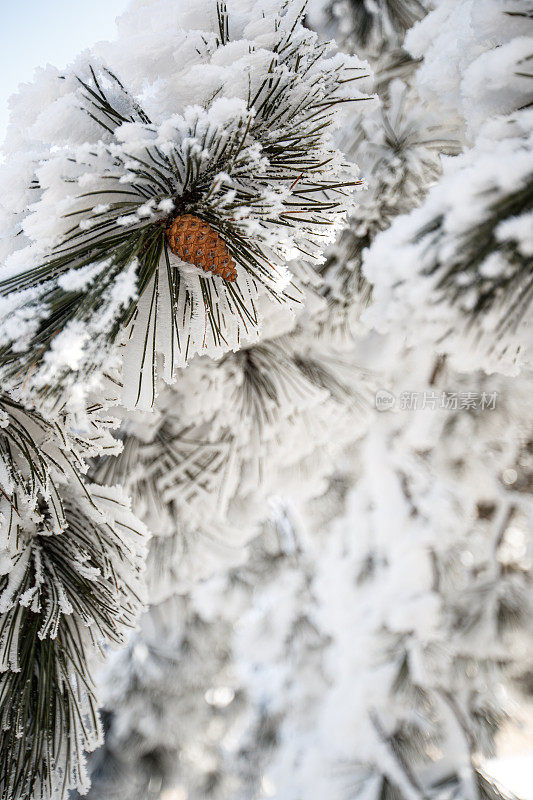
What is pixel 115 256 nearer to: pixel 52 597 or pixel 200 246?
pixel 200 246

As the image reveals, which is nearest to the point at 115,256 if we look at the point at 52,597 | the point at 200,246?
the point at 200,246

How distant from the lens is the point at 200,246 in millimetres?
682

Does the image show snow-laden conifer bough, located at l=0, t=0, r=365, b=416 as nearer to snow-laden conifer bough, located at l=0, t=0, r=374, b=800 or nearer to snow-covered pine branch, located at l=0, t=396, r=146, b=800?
snow-laden conifer bough, located at l=0, t=0, r=374, b=800

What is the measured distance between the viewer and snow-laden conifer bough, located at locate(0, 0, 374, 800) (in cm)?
64

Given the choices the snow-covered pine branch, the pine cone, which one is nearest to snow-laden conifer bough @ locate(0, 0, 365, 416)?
the pine cone

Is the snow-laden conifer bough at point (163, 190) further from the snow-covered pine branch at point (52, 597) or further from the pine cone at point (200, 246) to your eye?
the snow-covered pine branch at point (52, 597)

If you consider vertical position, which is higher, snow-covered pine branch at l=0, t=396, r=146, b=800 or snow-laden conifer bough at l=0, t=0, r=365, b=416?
snow-laden conifer bough at l=0, t=0, r=365, b=416

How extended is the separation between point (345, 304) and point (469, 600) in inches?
73.2

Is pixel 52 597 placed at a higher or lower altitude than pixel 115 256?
lower

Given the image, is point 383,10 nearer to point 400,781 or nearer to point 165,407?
point 165,407

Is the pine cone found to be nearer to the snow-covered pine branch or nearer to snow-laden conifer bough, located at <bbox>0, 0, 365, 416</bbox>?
snow-laden conifer bough, located at <bbox>0, 0, 365, 416</bbox>

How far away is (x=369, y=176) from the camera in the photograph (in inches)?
48.7

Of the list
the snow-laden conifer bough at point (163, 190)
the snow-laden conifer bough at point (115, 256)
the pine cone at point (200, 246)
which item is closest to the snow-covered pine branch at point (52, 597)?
the snow-laden conifer bough at point (115, 256)

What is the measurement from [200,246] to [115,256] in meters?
0.12
